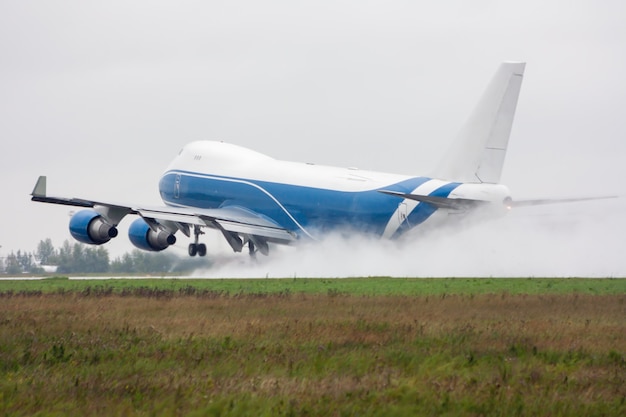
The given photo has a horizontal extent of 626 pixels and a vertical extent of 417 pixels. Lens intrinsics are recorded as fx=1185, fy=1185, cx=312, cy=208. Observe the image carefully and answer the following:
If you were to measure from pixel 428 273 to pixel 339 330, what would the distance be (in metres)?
30.2

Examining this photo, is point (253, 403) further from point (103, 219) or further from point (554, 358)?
point (103, 219)

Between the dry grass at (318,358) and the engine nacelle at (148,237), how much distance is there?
1175 inches

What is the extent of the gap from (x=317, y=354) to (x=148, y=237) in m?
43.3

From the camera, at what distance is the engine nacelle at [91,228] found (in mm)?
62156

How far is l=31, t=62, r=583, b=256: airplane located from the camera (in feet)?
181

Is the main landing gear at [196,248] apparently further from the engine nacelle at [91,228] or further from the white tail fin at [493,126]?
the white tail fin at [493,126]

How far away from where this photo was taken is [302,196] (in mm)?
63969

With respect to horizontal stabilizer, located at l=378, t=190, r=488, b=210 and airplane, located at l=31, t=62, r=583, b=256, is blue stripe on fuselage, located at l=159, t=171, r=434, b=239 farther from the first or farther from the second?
horizontal stabilizer, located at l=378, t=190, r=488, b=210

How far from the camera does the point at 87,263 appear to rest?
85375 millimetres

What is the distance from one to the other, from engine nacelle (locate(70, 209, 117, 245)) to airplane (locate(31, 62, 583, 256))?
5 cm

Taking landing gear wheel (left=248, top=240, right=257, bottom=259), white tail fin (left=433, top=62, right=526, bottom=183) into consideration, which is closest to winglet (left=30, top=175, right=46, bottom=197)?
landing gear wheel (left=248, top=240, right=257, bottom=259)

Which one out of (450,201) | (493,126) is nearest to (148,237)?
(450,201)

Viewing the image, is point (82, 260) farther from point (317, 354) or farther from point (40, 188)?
point (317, 354)

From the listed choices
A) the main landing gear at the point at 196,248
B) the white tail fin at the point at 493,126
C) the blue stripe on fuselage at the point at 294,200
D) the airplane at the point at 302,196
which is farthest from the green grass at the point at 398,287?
the main landing gear at the point at 196,248
